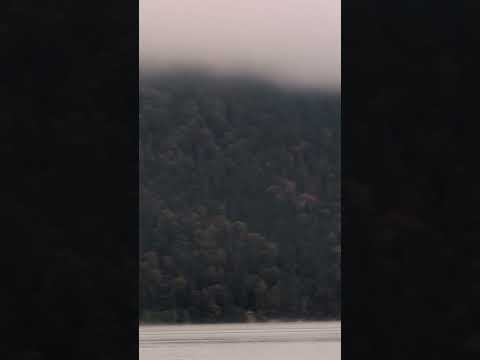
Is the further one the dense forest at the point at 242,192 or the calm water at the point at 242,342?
the dense forest at the point at 242,192

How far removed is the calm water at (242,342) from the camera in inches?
314

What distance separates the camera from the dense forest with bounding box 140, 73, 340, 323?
31.1ft
